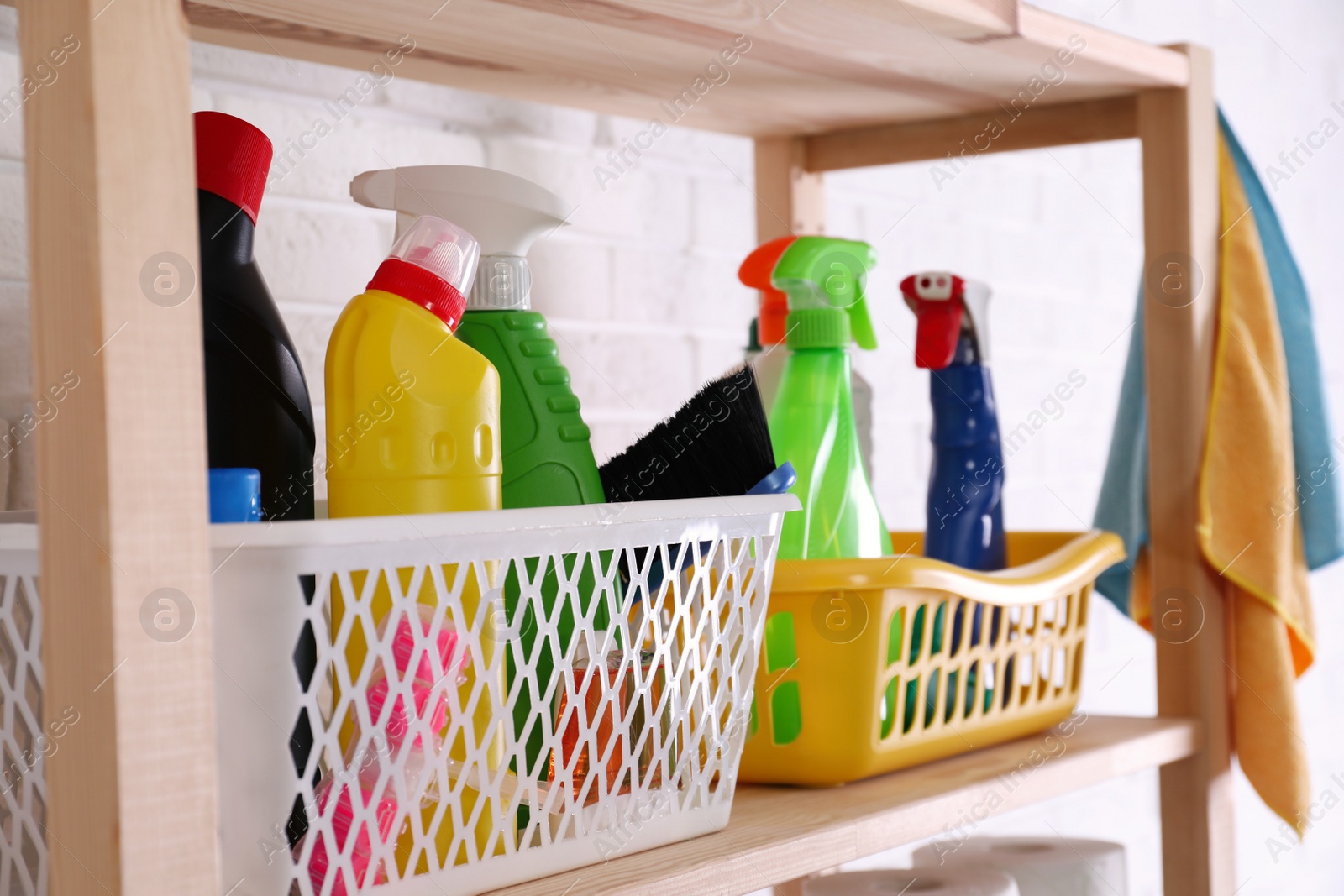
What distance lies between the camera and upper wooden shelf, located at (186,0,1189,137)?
1.92 ft

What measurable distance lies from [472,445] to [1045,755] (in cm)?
38

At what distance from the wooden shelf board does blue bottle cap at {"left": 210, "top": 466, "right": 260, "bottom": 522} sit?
152 mm

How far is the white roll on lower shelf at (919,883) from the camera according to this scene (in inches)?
27.2

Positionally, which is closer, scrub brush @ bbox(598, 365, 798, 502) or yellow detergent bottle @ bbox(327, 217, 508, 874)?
yellow detergent bottle @ bbox(327, 217, 508, 874)

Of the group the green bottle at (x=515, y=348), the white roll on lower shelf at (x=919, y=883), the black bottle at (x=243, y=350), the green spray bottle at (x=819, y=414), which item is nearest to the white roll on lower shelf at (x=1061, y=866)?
the white roll on lower shelf at (x=919, y=883)

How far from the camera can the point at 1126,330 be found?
1.43m

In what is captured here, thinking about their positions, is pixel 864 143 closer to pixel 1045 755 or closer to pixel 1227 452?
pixel 1227 452

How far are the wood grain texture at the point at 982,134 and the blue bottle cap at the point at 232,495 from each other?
0.58m

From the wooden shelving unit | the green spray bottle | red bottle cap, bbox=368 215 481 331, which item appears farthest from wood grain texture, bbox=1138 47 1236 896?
red bottle cap, bbox=368 215 481 331

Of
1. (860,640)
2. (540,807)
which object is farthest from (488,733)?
(860,640)

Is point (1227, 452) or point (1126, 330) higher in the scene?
point (1126, 330)

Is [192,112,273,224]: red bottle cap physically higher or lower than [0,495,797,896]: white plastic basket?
higher

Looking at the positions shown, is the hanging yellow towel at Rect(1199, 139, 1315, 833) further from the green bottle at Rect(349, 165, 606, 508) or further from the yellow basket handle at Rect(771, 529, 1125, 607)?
the green bottle at Rect(349, 165, 606, 508)

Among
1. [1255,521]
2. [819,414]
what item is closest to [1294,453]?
[1255,521]
